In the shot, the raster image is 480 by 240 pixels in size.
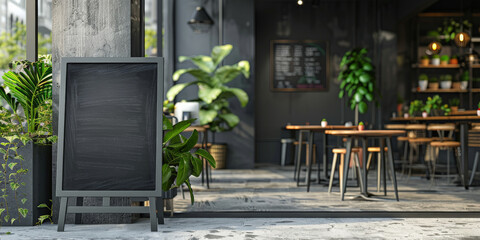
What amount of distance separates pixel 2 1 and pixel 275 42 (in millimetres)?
5971

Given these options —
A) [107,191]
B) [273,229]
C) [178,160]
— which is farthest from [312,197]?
[107,191]

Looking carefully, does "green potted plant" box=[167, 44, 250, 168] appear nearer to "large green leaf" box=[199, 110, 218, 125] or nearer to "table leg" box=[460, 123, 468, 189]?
"large green leaf" box=[199, 110, 218, 125]

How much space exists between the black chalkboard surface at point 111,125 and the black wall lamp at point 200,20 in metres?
5.70

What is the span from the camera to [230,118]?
9289 millimetres

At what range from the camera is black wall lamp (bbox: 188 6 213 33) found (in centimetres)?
916

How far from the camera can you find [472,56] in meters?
10.2

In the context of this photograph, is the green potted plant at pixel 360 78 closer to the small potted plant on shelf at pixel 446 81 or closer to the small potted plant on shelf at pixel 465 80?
the small potted plant on shelf at pixel 446 81

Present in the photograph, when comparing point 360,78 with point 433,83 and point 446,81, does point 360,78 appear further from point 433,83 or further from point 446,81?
point 446,81

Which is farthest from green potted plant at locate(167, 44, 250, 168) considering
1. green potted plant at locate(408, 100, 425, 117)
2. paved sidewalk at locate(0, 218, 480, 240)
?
paved sidewalk at locate(0, 218, 480, 240)

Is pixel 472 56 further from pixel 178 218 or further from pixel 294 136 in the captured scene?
pixel 178 218

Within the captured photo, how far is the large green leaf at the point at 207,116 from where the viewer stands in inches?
352

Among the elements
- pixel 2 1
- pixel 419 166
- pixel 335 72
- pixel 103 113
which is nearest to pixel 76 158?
pixel 103 113

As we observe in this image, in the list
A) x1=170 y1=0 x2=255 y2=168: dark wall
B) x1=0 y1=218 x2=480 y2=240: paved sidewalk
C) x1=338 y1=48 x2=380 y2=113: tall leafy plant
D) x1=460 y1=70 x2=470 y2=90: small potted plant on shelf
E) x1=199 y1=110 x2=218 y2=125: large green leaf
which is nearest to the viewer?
x1=0 y1=218 x2=480 y2=240: paved sidewalk

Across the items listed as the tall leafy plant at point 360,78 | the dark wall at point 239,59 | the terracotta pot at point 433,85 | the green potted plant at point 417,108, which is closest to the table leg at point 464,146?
the tall leafy plant at point 360,78
